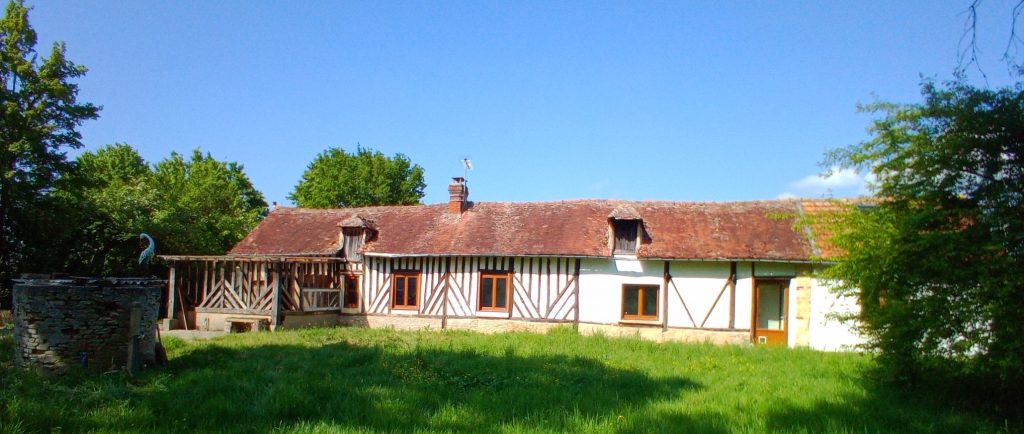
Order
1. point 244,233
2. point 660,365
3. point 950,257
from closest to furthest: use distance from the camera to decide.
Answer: point 950,257
point 660,365
point 244,233

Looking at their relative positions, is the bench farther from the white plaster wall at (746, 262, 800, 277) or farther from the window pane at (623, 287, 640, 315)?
the white plaster wall at (746, 262, 800, 277)

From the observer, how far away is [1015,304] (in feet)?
26.1

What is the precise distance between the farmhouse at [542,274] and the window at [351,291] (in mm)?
39

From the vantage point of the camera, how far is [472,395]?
961 centimetres

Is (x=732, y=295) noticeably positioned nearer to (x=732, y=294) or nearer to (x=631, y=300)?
(x=732, y=294)

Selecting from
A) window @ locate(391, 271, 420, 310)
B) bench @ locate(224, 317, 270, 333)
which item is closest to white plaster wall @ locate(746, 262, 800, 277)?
window @ locate(391, 271, 420, 310)

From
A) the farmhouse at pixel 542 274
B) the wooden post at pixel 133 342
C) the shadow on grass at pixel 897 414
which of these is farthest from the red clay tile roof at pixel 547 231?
the wooden post at pixel 133 342

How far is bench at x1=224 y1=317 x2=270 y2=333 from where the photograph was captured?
2014 centimetres

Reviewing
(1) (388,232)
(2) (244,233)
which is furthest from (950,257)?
(2) (244,233)

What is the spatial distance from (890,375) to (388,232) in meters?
16.0

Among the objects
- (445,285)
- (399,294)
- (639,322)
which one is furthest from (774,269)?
(399,294)

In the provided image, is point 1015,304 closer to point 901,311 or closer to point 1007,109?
point 901,311

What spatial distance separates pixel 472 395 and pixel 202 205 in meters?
28.6

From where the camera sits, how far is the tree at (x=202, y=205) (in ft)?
88.6
